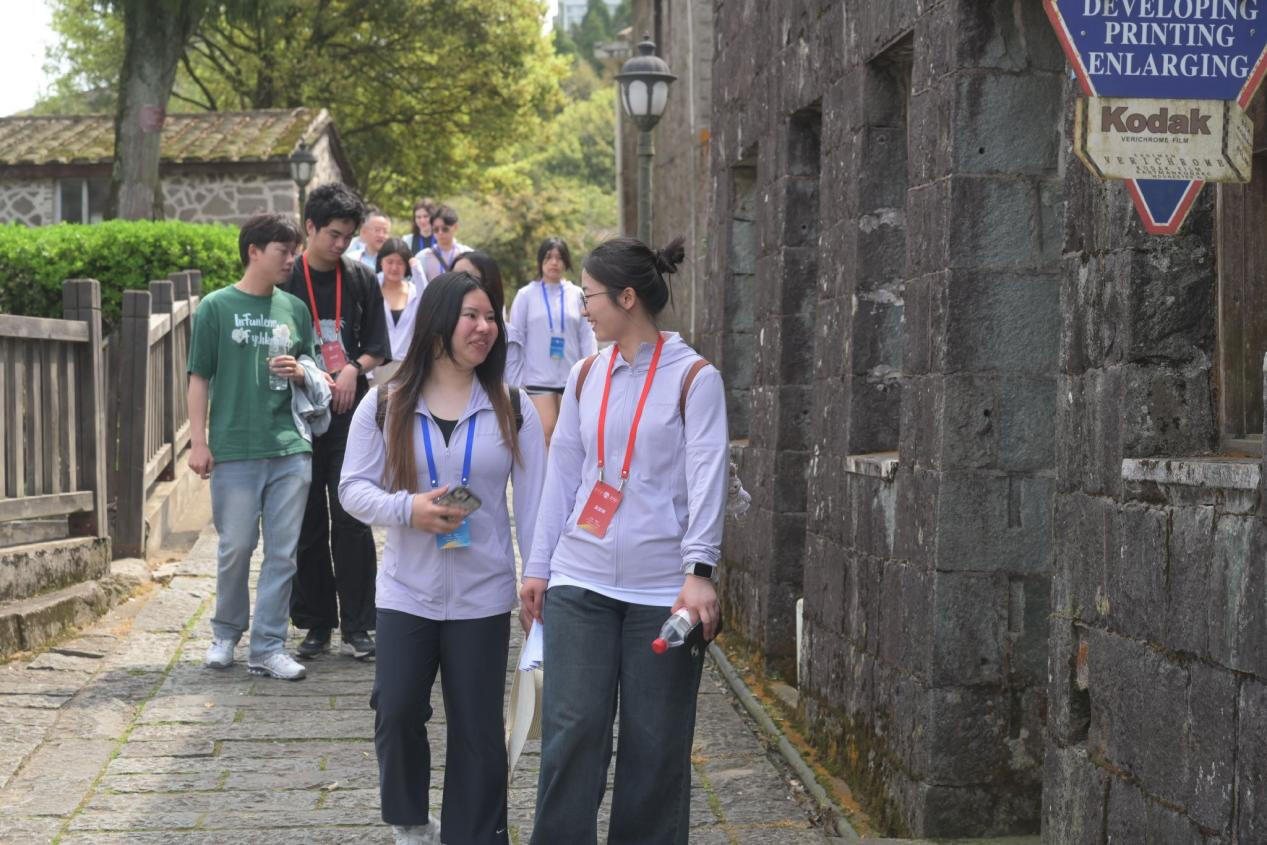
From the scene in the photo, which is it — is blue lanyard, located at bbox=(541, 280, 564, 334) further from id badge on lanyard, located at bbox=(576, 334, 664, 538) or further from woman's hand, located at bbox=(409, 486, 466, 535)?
id badge on lanyard, located at bbox=(576, 334, 664, 538)

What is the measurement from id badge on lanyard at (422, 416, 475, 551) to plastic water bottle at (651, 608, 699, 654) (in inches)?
29.2

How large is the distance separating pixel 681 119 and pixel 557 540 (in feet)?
42.3

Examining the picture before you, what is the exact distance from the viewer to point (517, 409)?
15.9 feet

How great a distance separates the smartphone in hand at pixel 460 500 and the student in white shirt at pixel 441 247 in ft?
27.4

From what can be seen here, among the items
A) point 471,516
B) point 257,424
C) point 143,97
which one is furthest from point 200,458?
point 143,97

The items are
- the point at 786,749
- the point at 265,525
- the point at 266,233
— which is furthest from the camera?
the point at 265,525

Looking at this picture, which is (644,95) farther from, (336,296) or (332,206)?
(332,206)

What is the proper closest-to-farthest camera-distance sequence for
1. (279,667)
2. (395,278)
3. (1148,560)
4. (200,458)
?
(1148,560) → (200,458) → (279,667) → (395,278)

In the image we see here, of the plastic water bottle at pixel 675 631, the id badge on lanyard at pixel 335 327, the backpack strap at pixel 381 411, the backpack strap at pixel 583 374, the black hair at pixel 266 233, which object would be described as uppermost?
the black hair at pixel 266 233

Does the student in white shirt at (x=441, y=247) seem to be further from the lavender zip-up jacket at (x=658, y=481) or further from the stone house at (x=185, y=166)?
the stone house at (x=185, y=166)

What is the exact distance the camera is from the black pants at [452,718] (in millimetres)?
4676

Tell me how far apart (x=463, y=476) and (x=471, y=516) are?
0.11m

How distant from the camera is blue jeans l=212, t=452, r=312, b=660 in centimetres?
733

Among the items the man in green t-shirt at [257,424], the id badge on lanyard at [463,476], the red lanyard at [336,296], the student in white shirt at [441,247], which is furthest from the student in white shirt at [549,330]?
the id badge on lanyard at [463,476]
